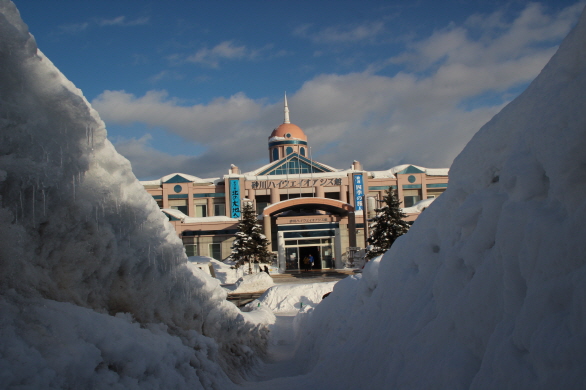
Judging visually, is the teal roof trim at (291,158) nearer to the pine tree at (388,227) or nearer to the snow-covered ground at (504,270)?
the pine tree at (388,227)

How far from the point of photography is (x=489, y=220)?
2.79 meters

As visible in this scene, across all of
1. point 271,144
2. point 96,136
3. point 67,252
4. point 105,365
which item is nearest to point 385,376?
point 105,365

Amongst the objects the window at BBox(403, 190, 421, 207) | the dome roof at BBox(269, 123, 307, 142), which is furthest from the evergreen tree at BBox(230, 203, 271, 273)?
the dome roof at BBox(269, 123, 307, 142)

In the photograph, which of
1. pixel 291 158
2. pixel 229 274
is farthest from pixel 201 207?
pixel 229 274

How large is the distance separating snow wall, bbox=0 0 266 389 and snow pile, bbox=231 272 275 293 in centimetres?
1895

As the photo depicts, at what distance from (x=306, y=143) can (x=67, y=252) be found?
43.3 m

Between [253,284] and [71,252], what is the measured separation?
2028 centimetres

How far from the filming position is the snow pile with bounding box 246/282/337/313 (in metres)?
16.5

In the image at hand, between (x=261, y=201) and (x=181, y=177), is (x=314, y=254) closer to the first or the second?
(x=261, y=201)

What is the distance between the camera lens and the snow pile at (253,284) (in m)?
22.7

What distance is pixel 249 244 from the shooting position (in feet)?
89.9

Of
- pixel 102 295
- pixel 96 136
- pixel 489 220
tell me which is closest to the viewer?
pixel 489 220

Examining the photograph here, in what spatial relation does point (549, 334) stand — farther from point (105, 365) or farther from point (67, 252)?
point (67, 252)

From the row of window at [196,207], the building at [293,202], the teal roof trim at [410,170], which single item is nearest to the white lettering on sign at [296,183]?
the building at [293,202]
